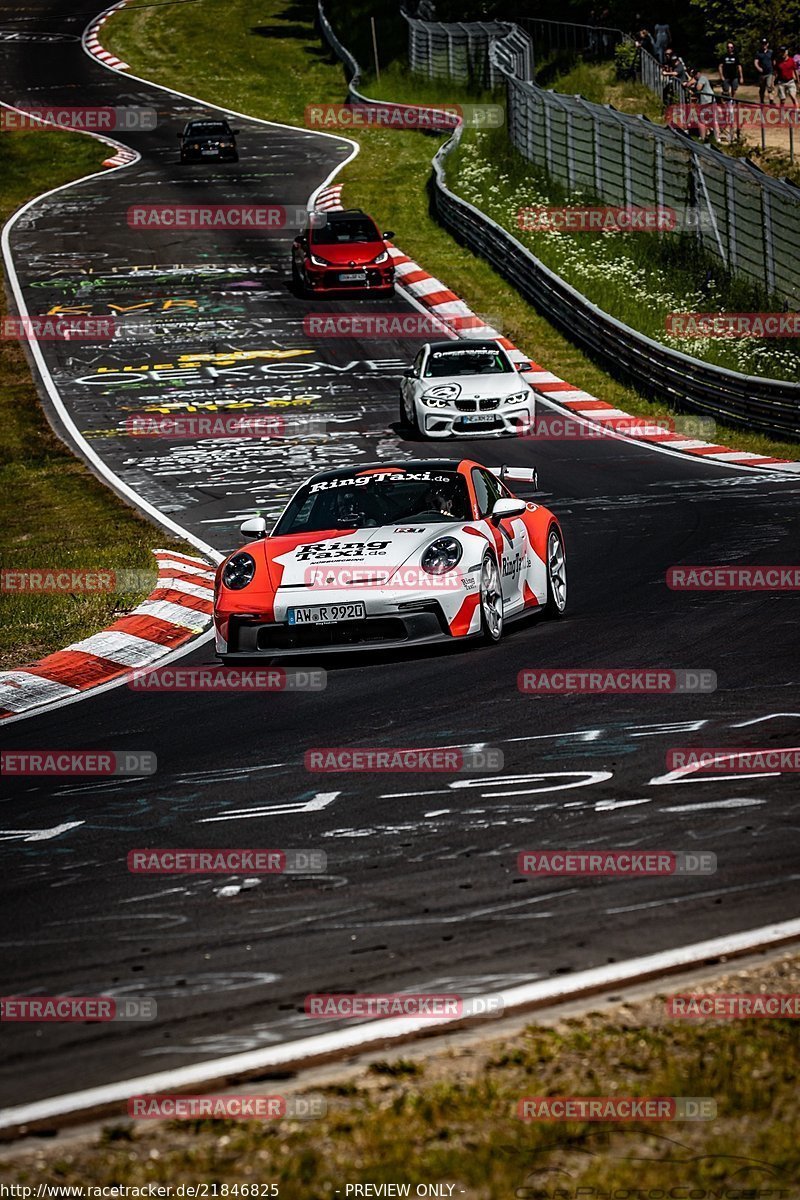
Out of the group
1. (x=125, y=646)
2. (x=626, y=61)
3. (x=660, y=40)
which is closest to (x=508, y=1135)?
(x=125, y=646)

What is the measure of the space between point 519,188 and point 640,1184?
3578cm

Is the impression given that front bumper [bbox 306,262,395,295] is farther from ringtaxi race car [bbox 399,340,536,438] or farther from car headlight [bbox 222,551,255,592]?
car headlight [bbox 222,551,255,592]

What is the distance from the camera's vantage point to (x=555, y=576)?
491 inches

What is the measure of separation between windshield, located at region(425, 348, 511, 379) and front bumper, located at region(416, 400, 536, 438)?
0.69m

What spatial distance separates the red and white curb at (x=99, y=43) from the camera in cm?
6388

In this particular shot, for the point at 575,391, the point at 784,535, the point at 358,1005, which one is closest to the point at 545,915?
the point at 358,1005

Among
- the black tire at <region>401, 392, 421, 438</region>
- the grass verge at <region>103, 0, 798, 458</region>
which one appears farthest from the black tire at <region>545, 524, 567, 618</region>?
the black tire at <region>401, 392, 421, 438</region>

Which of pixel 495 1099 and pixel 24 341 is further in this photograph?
pixel 24 341

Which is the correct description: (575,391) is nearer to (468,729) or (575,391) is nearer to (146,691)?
(146,691)

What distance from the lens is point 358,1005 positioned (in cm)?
499

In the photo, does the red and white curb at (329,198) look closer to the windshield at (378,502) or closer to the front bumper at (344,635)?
the windshield at (378,502)

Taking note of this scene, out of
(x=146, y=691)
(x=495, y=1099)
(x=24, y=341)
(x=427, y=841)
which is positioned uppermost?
(x=495, y=1099)

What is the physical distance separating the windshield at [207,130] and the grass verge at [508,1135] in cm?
4514

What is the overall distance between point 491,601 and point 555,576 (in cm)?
144
